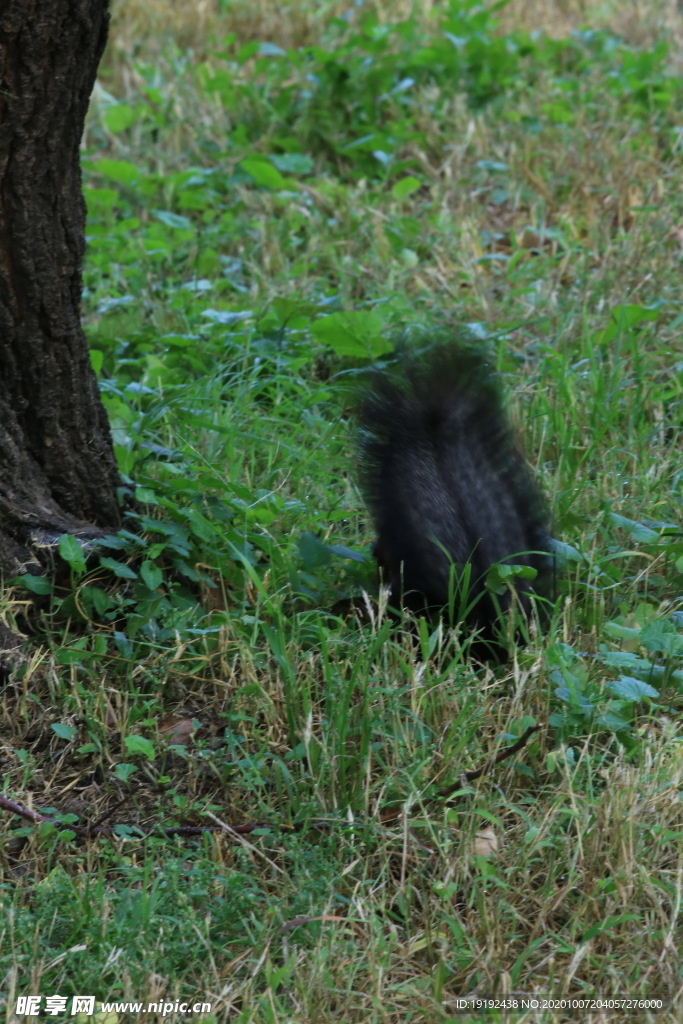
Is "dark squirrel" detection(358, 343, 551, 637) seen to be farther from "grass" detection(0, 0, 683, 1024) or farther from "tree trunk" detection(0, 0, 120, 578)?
"tree trunk" detection(0, 0, 120, 578)

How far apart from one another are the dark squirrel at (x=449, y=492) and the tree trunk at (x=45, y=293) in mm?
704

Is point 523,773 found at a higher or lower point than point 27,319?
lower

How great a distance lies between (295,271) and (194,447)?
1.39m

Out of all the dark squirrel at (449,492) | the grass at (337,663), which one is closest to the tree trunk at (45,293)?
the grass at (337,663)

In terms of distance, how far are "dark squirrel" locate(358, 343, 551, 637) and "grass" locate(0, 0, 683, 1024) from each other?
0.13 meters

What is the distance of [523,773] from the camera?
236cm

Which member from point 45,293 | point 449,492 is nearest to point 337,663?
point 449,492

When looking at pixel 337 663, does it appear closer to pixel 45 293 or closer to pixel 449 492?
pixel 449 492

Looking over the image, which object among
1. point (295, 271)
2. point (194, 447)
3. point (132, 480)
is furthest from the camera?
point (295, 271)

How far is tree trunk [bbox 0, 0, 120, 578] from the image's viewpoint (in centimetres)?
245

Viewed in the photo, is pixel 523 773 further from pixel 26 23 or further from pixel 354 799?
pixel 26 23

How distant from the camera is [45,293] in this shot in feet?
8.67

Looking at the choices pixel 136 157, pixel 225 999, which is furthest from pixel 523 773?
pixel 136 157

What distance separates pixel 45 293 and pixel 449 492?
1060mm
